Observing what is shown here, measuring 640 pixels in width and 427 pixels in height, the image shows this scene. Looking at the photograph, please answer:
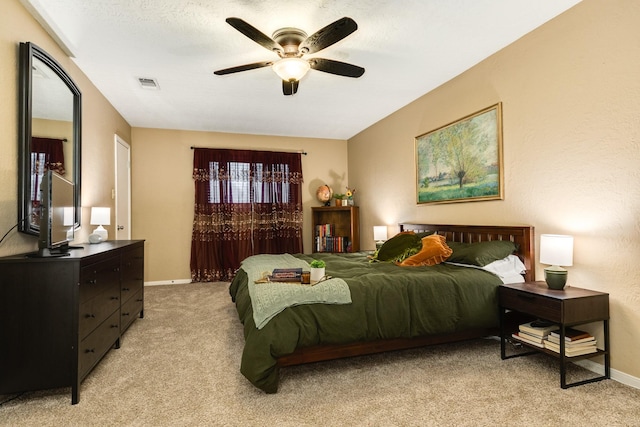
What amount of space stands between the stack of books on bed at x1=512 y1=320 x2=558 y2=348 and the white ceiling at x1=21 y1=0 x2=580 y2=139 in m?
2.27

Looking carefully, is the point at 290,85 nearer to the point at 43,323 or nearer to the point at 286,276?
the point at 286,276

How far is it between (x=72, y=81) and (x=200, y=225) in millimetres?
2920

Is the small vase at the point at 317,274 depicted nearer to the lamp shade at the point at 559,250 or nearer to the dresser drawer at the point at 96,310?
the dresser drawer at the point at 96,310

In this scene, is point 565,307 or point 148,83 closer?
point 565,307

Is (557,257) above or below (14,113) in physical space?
below

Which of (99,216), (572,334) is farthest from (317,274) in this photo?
(99,216)

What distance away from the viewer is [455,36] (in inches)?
111

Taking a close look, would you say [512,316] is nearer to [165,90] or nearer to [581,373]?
[581,373]

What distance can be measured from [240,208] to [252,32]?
381cm

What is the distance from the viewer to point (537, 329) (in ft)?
7.81

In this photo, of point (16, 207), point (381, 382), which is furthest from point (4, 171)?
point (381, 382)

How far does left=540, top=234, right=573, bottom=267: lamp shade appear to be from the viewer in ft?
7.63

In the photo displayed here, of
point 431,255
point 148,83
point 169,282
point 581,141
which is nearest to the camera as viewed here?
point 581,141

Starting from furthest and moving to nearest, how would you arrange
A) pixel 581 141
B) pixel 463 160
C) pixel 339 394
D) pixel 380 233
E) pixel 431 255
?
pixel 380 233 < pixel 463 160 < pixel 431 255 < pixel 581 141 < pixel 339 394
